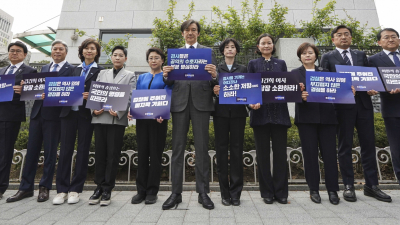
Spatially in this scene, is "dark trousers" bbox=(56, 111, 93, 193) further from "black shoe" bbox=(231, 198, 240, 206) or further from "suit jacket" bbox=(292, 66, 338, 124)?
"suit jacket" bbox=(292, 66, 338, 124)

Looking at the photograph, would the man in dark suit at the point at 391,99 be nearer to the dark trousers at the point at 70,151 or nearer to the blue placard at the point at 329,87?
the blue placard at the point at 329,87

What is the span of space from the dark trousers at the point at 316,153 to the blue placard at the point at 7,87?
4.55 metres

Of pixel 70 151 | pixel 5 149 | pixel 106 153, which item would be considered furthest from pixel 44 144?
pixel 106 153

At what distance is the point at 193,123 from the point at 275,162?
1302 mm

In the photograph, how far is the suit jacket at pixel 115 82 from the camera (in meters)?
3.43

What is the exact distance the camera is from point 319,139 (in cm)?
354

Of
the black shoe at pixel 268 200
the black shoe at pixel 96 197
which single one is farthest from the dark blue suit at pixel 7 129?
the black shoe at pixel 268 200

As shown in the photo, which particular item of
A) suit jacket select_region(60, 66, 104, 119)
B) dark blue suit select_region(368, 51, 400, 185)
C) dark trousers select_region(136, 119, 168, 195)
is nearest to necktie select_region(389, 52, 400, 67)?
dark blue suit select_region(368, 51, 400, 185)

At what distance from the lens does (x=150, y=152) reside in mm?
3480

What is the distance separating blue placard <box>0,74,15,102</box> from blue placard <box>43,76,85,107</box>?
698 millimetres

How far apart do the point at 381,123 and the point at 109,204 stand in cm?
593

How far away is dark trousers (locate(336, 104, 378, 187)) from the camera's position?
3.53 meters

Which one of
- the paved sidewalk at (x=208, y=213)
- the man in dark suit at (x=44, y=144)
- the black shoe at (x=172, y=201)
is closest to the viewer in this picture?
the paved sidewalk at (x=208, y=213)

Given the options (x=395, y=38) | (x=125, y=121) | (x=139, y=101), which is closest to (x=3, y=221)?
(x=125, y=121)
